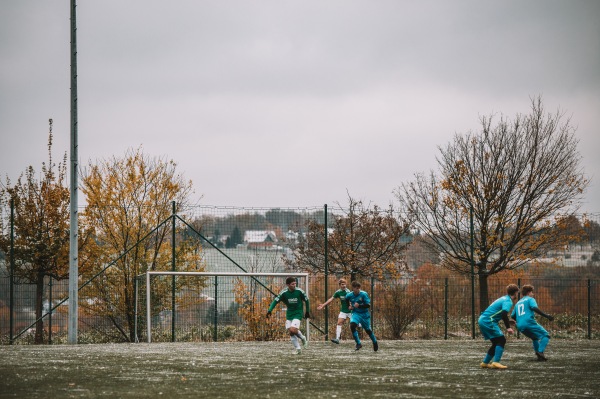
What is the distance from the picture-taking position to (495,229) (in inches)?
1237

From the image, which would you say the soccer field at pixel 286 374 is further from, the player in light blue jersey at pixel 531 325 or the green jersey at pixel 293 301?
the green jersey at pixel 293 301

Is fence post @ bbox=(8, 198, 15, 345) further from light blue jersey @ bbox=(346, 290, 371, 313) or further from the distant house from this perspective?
light blue jersey @ bbox=(346, 290, 371, 313)

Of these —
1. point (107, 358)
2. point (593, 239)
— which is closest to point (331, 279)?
point (593, 239)

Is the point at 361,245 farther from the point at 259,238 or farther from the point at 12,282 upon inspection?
the point at 12,282

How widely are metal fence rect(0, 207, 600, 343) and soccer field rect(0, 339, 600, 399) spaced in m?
6.68

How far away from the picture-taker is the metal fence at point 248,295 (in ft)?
84.8

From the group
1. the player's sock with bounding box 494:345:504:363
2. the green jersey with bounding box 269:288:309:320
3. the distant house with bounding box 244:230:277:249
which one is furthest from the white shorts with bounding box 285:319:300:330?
the distant house with bounding box 244:230:277:249

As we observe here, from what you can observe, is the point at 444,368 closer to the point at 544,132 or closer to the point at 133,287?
the point at 133,287

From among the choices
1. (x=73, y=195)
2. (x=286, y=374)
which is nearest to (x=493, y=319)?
(x=286, y=374)

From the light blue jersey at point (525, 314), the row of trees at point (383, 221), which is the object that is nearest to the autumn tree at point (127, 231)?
Answer: the row of trees at point (383, 221)

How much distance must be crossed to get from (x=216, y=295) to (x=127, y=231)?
246 inches

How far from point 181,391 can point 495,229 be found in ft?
73.8

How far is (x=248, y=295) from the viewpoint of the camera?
26.3 metres

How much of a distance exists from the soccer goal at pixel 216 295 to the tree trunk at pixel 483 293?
716 cm
